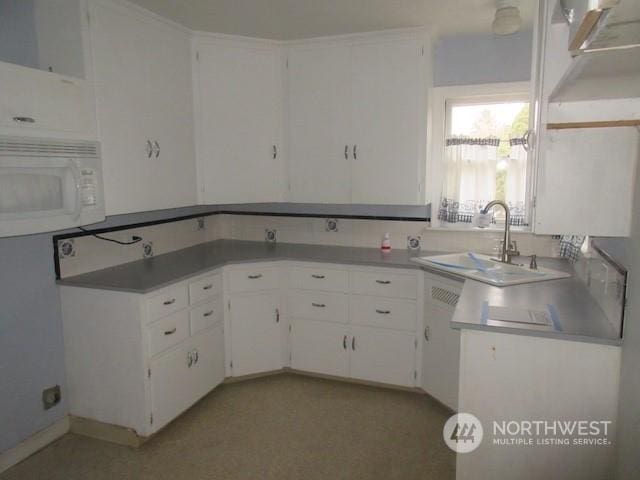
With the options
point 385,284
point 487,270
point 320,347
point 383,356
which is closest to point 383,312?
point 385,284

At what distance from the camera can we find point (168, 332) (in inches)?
97.9

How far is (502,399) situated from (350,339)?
4.68 feet

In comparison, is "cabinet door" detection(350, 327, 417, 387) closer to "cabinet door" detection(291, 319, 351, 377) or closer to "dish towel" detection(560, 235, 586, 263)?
"cabinet door" detection(291, 319, 351, 377)

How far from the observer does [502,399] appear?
65.3 inches

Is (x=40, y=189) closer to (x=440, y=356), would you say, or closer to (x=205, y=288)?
(x=205, y=288)

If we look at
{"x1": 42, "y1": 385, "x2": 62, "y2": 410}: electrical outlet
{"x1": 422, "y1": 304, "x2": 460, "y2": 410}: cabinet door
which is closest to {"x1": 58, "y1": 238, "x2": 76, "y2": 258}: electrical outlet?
{"x1": 42, "y1": 385, "x2": 62, "y2": 410}: electrical outlet

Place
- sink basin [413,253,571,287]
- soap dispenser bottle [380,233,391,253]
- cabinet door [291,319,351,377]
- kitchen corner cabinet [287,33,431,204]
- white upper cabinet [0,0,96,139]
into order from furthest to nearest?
soap dispenser bottle [380,233,391,253]
cabinet door [291,319,351,377]
kitchen corner cabinet [287,33,431,204]
sink basin [413,253,571,287]
white upper cabinet [0,0,96,139]

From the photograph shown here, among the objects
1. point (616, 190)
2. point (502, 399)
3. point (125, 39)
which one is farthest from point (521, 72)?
point (125, 39)

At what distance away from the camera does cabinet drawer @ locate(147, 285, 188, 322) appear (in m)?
2.36

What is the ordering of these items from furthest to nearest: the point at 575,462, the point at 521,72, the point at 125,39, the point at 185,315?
the point at 521,72 → the point at 185,315 → the point at 125,39 → the point at 575,462

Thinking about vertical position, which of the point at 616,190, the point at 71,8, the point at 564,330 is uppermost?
the point at 71,8

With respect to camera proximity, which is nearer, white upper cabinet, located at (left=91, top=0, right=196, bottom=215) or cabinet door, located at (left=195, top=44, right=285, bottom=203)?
white upper cabinet, located at (left=91, top=0, right=196, bottom=215)

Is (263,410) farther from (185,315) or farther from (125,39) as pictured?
(125,39)

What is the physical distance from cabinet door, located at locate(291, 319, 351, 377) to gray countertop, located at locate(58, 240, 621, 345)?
0.47 metres
